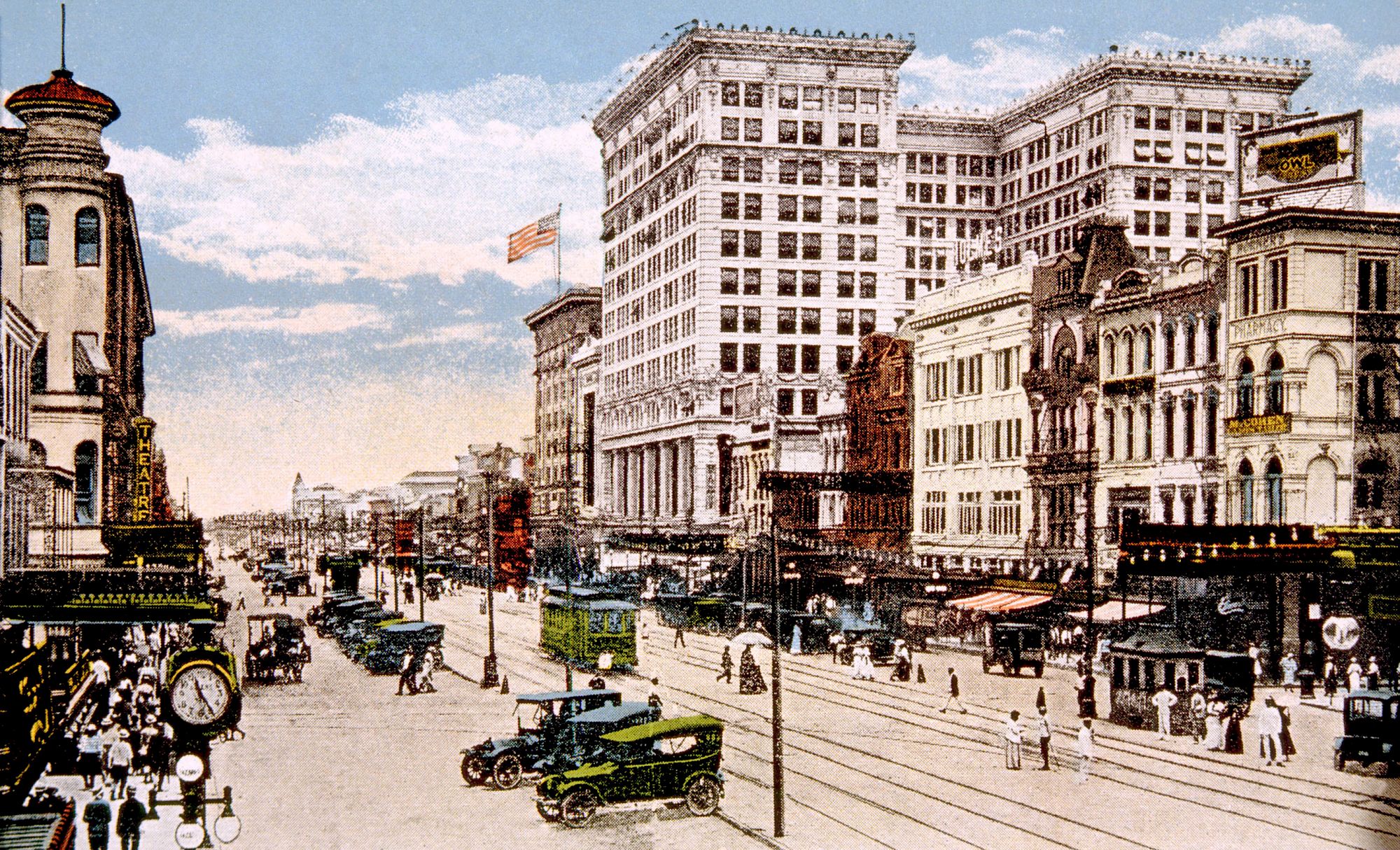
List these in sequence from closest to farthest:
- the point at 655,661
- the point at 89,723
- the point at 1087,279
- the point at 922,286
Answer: the point at 89,723 < the point at 655,661 < the point at 1087,279 < the point at 922,286

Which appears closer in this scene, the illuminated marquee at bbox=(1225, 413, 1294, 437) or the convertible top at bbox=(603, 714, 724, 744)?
the convertible top at bbox=(603, 714, 724, 744)

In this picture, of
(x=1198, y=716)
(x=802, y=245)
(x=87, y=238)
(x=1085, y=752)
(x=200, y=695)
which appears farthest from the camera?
(x=802, y=245)

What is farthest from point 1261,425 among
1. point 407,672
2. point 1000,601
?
point 407,672

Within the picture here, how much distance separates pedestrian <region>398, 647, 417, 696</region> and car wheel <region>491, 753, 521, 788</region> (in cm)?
1289

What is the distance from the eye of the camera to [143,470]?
204 feet

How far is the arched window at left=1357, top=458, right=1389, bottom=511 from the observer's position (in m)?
45.1

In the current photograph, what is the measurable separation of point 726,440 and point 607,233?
2470cm

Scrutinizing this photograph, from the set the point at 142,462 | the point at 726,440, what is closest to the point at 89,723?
the point at 142,462

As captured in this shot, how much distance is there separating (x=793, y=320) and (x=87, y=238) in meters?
53.0

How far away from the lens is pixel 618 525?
9800 cm

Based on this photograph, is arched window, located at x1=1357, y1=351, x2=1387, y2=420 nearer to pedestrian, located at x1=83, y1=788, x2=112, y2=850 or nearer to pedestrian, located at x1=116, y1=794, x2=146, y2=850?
pedestrian, located at x1=116, y1=794, x2=146, y2=850

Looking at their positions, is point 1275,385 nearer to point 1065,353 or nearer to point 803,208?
point 1065,353

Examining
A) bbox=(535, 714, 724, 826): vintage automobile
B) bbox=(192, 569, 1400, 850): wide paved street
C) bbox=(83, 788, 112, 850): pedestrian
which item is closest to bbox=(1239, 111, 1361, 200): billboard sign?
bbox=(192, 569, 1400, 850): wide paved street

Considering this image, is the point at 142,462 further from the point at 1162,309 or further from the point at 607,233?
the point at 607,233
